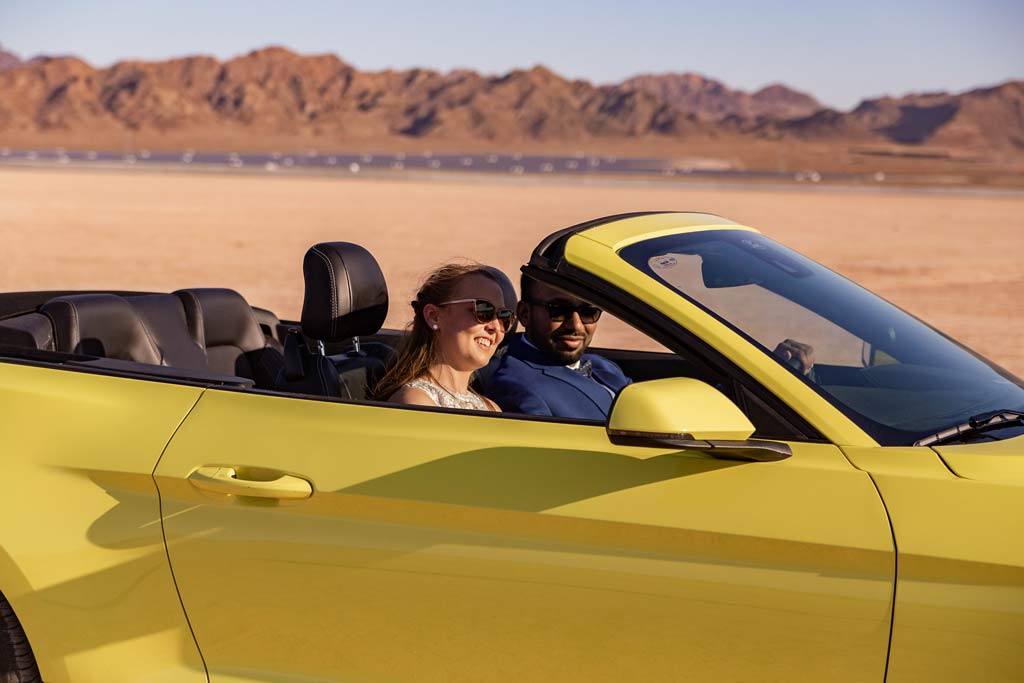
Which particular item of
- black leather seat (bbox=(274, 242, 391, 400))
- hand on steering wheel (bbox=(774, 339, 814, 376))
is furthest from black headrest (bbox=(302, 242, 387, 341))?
hand on steering wheel (bbox=(774, 339, 814, 376))

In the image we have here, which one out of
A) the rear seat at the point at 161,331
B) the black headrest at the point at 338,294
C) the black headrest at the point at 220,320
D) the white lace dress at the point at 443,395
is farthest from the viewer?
the black headrest at the point at 220,320

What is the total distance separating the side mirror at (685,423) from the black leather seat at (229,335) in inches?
101

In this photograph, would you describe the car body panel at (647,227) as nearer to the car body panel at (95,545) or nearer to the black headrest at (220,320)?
the car body panel at (95,545)

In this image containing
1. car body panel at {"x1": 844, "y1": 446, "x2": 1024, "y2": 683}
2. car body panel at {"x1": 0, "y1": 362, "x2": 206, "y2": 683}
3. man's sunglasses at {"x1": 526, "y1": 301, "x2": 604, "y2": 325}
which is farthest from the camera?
man's sunglasses at {"x1": 526, "y1": 301, "x2": 604, "y2": 325}

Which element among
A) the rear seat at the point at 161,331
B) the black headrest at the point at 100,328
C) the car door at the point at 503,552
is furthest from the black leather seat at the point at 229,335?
the car door at the point at 503,552

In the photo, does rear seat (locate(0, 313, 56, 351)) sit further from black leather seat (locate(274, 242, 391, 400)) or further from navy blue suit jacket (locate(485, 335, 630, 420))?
navy blue suit jacket (locate(485, 335, 630, 420))

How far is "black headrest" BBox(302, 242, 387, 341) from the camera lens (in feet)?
11.9

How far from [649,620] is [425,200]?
34057mm

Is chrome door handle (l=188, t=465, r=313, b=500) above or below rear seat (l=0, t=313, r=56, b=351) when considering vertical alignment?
below

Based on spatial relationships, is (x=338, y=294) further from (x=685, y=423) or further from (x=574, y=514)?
(x=685, y=423)

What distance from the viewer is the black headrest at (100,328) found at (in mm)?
4059

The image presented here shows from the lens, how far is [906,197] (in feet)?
134

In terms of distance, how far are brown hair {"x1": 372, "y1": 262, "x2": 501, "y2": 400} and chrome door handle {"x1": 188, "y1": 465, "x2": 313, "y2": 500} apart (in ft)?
2.38

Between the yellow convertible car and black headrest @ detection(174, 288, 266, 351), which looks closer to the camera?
the yellow convertible car
